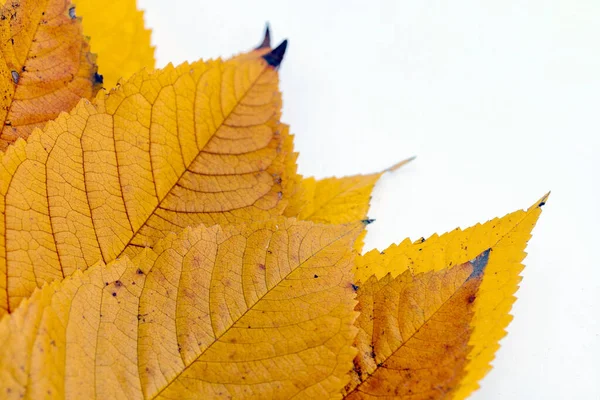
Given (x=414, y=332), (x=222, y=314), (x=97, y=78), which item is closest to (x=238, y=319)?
(x=222, y=314)

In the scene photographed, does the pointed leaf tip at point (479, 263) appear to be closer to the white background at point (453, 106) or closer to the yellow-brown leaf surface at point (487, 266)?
the yellow-brown leaf surface at point (487, 266)

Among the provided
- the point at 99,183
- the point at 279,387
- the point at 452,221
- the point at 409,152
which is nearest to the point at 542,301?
the point at 452,221

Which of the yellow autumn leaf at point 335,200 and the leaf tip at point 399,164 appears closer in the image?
the yellow autumn leaf at point 335,200

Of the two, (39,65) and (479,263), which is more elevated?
(39,65)

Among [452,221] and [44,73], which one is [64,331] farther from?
[452,221]

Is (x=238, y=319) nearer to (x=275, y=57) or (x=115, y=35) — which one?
(x=275, y=57)

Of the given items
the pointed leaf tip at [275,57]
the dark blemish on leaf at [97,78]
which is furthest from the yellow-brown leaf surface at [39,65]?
the pointed leaf tip at [275,57]

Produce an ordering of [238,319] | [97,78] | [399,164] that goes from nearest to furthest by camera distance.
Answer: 1. [238,319]
2. [97,78]
3. [399,164]
